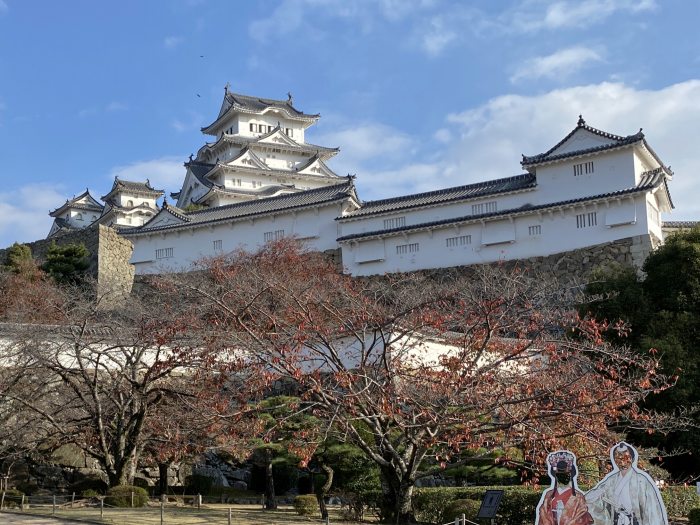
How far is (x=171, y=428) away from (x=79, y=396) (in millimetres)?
1905

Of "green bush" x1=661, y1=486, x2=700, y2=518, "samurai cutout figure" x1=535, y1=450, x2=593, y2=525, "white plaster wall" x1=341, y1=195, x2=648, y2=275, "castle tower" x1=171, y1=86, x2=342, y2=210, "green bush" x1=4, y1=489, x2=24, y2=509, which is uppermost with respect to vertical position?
"castle tower" x1=171, y1=86, x2=342, y2=210

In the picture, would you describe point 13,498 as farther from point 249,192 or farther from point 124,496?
point 249,192

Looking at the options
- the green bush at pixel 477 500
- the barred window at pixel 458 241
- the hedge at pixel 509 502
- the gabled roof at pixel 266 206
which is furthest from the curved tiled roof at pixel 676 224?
the green bush at pixel 477 500

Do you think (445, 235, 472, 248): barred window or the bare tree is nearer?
the bare tree

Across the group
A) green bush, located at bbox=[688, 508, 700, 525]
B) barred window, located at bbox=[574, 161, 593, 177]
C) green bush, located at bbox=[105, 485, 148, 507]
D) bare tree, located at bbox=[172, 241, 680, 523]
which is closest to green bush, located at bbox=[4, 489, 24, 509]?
green bush, located at bbox=[105, 485, 148, 507]

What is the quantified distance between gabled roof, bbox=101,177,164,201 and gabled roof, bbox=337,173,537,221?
29.0 metres

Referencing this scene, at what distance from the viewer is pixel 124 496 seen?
14977mm

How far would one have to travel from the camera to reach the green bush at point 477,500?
1268 cm

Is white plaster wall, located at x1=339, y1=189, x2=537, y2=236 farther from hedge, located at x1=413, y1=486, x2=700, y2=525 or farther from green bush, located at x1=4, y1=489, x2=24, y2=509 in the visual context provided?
green bush, located at x1=4, y1=489, x2=24, y2=509

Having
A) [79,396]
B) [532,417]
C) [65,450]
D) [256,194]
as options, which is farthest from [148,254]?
[532,417]

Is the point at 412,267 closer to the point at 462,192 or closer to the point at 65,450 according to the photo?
the point at 462,192

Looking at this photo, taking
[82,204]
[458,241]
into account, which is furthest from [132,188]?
[458,241]

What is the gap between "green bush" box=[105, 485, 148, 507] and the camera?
15.0m

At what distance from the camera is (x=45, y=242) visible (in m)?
38.9
